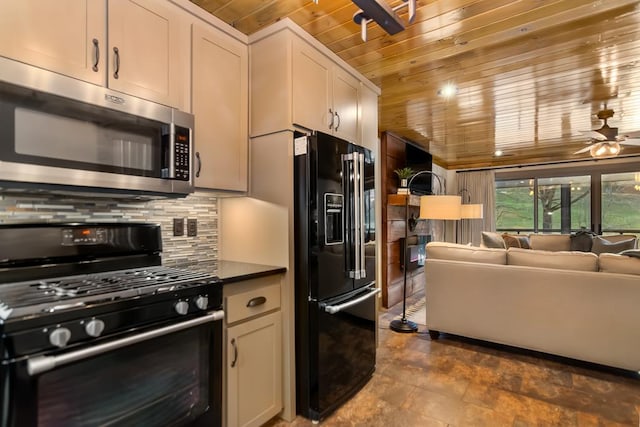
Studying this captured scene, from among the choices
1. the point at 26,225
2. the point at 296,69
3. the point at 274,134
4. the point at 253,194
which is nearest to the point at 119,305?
the point at 26,225

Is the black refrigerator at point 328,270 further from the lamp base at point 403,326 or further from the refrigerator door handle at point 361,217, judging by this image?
the lamp base at point 403,326

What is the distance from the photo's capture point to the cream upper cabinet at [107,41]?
1235 mm

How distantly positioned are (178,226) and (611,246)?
4841 millimetres

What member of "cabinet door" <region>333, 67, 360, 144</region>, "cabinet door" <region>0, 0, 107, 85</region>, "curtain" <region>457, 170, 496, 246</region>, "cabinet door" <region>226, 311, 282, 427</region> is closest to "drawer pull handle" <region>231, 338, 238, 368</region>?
"cabinet door" <region>226, 311, 282, 427</region>

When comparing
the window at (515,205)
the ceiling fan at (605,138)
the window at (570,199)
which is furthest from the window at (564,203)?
the ceiling fan at (605,138)

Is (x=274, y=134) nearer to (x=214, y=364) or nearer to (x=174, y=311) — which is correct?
(x=174, y=311)

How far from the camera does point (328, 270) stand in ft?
6.58

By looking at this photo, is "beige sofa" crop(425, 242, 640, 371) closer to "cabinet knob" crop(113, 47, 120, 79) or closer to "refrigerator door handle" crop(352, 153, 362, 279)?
"refrigerator door handle" crop(352, 153, 362, 279)

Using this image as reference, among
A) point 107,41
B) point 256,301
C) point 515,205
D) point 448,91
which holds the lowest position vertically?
point 256,301

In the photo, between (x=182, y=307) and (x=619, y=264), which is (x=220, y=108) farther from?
(x=619, y=264)

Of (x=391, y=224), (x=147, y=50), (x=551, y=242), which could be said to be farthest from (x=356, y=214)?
(x=551, y=242)

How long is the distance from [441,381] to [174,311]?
6.65 feet

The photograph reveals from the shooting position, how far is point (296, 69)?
6.66 ft

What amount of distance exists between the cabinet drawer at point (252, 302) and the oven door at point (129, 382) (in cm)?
15
